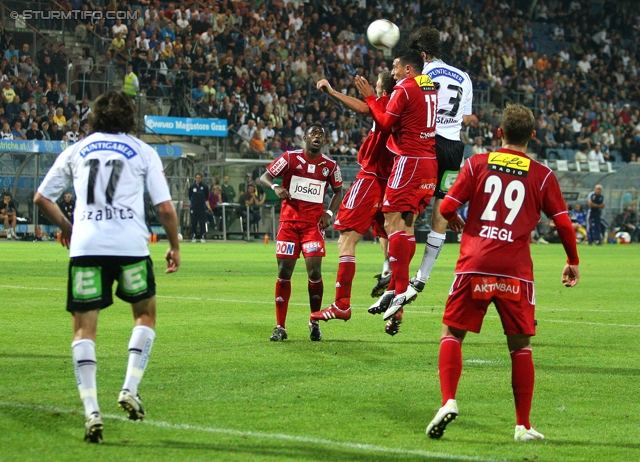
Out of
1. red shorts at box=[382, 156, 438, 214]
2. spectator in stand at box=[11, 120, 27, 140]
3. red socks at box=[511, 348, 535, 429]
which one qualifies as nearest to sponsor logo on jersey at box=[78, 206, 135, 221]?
red socks at box=[511, 348, 535, 429]

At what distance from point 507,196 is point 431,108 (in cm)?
434

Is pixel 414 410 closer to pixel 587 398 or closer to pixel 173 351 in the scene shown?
pixel 587 398

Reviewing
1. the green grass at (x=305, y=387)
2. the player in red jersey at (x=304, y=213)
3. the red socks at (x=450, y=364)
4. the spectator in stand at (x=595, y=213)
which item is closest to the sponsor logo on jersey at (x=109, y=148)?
the green grass at (x=305, y=387)

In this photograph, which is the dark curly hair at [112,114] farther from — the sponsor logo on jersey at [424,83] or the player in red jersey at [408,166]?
the sponsor logo on jersey at [424,83]

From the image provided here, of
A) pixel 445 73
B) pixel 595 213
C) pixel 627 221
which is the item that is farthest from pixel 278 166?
pixel 627 221

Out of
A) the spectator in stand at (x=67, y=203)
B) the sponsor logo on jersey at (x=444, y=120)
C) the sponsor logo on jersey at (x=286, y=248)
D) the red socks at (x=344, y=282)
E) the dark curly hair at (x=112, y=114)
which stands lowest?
the spectator in stand at (x=67, y=203)

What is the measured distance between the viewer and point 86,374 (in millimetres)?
5762

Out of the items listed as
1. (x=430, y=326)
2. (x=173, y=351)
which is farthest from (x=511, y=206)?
(x=430, y=326)

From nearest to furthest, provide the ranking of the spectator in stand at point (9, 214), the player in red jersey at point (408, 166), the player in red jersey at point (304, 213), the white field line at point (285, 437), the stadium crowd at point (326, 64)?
the white field line at point (285, 437) < the player in red jersey at point (408, 166) < the player in red jersey at point (304, 213) < the spectator in stand at point (9, 214) < the stadium crowd at point (326, 64)

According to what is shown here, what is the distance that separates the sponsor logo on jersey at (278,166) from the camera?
36.6 feet

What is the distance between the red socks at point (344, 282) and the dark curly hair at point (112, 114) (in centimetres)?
465

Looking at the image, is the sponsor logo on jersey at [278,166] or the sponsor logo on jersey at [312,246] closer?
the sponsor logo on jersey at [312,246]

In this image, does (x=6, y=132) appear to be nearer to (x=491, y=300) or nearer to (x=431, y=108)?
(x=431, y=108)

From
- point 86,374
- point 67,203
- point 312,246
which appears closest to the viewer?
point 86,374
